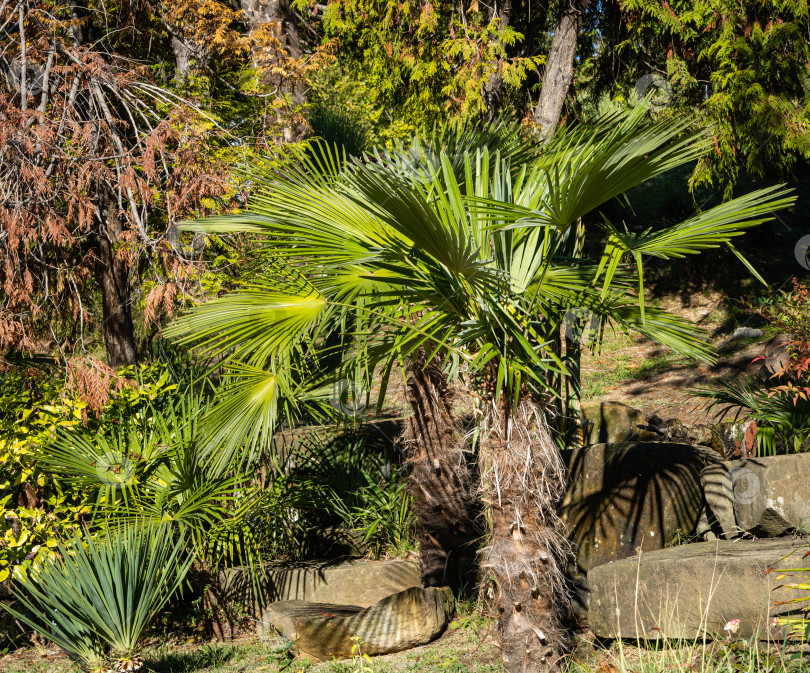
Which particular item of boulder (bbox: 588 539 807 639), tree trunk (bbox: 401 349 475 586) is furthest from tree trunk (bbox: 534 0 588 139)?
boulder (bbox: 588 539 807 639)

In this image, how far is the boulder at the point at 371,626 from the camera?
17.1 ft

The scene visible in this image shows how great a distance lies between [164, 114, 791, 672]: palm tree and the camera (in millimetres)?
3707

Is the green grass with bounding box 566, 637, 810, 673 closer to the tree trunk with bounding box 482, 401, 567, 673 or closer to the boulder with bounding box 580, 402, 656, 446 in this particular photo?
the tree trunk with bounding box 482, 401, 567, 673

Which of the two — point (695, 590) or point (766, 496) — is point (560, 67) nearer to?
point (766, 496)

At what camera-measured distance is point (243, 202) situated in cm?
646

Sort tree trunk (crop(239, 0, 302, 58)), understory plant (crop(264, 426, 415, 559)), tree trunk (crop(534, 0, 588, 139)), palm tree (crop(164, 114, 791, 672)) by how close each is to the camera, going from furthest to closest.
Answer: tree trunk (crop(239, 0, 302, 58)) < tree trunk (crop(534, 0, 588, 139)) < understory plant (crop(264, 426, 415, 559)) < palm tree (crop(164, 114, 791, 672))

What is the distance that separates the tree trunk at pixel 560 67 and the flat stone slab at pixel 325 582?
513 cm

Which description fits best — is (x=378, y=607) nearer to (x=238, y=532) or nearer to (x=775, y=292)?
(x=238, y=532)

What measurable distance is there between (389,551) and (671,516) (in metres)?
2.64

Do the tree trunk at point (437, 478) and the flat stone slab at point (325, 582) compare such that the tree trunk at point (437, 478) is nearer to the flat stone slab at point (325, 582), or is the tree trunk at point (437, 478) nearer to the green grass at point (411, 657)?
the flat stone slab at point (325, 582)

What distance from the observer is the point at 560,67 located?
8516 millimetres

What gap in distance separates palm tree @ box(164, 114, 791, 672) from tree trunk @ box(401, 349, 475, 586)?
1439 mm

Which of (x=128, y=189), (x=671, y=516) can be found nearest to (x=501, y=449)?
(x=671, y=516)

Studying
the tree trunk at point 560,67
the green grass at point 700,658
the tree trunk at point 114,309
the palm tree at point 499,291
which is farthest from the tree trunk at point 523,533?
the tree trunk at point 560,67
